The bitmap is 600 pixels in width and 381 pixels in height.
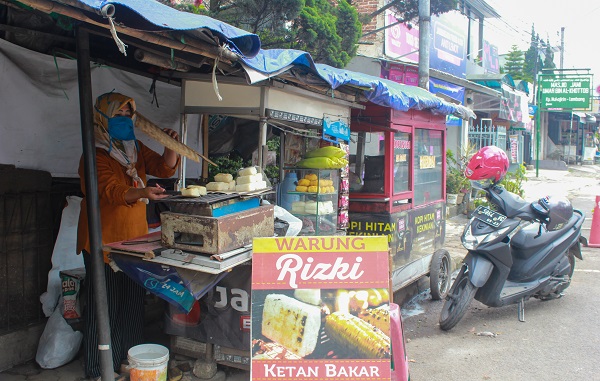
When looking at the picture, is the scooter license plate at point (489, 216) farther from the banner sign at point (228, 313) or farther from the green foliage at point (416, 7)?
the green foliage at point (416, 7)

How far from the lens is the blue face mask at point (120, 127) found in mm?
3426

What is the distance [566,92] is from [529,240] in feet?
68.9

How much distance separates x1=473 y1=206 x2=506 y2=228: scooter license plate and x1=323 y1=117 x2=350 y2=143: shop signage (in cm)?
156

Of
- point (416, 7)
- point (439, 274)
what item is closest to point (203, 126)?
point (439, 274)

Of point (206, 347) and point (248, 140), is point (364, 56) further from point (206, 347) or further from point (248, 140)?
point (206, 347)

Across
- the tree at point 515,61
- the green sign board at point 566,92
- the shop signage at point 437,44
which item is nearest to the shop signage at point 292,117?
the shop signage at point 437,44

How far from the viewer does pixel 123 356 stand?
3.78m

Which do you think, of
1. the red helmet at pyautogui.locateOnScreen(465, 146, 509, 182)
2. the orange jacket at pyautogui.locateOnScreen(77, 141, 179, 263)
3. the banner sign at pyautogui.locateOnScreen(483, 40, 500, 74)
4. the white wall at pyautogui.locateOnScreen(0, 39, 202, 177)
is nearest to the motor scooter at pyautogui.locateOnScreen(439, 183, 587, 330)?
the red helmet at pyautogui.locateOnScreen(465, 146, 509, 182)

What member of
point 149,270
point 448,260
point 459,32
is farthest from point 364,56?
point 149,270

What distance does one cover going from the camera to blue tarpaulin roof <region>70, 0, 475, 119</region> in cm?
252

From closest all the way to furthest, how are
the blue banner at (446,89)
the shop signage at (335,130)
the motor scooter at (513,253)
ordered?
the shop signage at (335,130)
the motor scooter at (513,253)
the blue banner at (446,89)

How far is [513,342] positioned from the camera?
15.4ft

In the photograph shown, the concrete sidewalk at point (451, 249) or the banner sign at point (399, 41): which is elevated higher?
the banner sign at point (399, 41)

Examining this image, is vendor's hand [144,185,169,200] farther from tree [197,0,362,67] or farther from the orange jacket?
tree [197,0,362,67]
